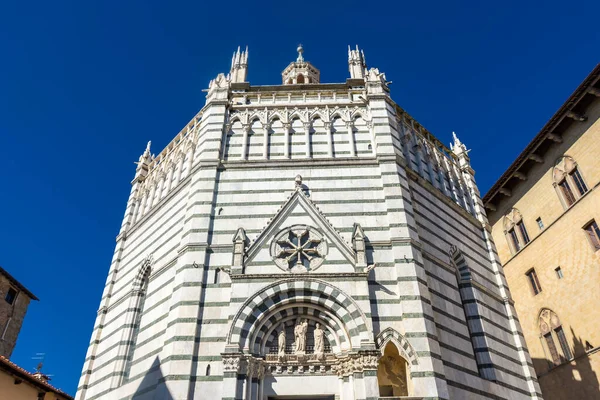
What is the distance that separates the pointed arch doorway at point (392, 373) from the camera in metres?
11.2

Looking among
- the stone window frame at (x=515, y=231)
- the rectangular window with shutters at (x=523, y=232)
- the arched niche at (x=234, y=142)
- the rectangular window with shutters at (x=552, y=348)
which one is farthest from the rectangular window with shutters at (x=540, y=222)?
the arched niche at (x=234, y=142)

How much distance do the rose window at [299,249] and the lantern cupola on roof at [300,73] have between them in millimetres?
12735

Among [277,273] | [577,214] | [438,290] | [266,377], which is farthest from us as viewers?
[577,214]

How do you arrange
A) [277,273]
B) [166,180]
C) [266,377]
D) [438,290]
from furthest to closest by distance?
1. [166,180]
2. [438,290]
3. [277,273]
4. [266,377]

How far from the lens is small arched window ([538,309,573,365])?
19.5m

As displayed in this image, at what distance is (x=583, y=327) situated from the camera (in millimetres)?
18656

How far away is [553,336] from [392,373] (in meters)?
13.0

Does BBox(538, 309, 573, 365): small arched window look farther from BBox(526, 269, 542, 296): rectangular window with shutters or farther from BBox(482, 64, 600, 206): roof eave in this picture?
BBox(482, 64, 600, 206): roof eave

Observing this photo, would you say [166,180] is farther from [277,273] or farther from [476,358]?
[476,358]

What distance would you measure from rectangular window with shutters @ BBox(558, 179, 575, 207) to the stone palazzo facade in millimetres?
4960

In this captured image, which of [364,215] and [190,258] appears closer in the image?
[190,258]

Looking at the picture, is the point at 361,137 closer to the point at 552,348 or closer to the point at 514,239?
the point at 514,239

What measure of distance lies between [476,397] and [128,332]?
34.5 feet

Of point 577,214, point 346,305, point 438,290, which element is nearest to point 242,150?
point 346,305
